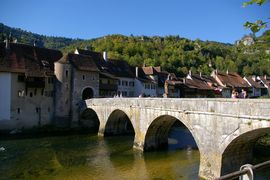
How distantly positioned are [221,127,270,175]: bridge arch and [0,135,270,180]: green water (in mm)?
1914

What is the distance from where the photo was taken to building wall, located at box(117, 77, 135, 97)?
47469 millimetres

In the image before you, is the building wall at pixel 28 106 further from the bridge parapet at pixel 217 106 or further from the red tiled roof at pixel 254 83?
the red tiled roof at pixel 254 83

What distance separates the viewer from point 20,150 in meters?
25.4

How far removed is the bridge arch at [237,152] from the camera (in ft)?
49.8

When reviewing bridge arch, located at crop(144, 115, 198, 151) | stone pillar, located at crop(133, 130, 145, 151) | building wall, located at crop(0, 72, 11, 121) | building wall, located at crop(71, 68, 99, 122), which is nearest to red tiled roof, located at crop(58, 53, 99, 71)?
building wall, located at crop(71, 68, 99, 122)

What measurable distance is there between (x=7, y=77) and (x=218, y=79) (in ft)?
151

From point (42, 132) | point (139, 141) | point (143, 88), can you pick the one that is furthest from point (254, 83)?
point (139, 141)

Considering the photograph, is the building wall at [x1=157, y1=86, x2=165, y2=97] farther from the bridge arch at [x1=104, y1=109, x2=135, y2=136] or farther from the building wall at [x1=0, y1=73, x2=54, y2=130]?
the building wall at [x1=0, y1=73, x2=54, y2=130]

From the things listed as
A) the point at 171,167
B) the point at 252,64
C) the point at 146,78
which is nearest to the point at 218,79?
the point at 146,78

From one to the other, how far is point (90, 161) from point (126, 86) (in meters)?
27.7

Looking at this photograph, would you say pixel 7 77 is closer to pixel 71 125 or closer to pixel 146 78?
pixel 71 125

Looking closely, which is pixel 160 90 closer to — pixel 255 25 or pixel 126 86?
pixel 126 86

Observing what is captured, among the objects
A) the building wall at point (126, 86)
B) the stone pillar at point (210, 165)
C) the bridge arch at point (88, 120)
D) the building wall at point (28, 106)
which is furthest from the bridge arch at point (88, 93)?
the stone pillar at point (210, 165)

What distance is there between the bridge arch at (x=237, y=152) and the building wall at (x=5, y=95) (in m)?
26.8
